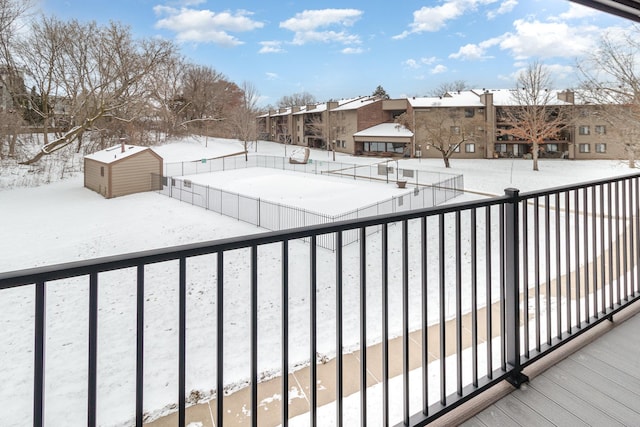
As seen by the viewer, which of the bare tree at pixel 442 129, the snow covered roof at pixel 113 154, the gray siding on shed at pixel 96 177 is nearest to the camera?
the gray siding on shed at pixel 96 177

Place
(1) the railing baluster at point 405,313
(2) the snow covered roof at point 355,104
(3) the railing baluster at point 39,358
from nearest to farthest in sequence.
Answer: (3) the railing baluster at point 39,358, (1) the railing baluster at point 405,313, (2) the snow covered roof at point 355,104

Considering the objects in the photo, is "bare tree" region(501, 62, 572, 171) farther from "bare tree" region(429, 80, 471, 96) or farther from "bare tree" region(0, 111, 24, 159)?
"bare tree" region(0, 111, 24, 159)

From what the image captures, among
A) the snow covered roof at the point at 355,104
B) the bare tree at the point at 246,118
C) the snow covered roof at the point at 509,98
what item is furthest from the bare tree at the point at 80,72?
the snow covered roof at the point at 509,98

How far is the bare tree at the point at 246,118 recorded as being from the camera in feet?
81.1

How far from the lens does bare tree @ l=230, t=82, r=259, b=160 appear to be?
973 inches

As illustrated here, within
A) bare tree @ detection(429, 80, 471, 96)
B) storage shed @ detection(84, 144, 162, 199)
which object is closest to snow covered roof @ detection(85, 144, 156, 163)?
storage shed @ detection(84, 144, 162, 199)

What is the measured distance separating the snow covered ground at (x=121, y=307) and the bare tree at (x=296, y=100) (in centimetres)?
2422

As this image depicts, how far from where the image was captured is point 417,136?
22.4 metres

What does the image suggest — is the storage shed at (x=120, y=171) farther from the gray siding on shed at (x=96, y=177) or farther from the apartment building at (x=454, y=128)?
the apartment building at (x=454, y=128)

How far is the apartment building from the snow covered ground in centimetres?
1343

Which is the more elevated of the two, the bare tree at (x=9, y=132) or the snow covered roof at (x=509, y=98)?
the snow covered roof at (x=509, y=98)

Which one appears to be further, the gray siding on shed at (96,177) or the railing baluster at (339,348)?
the gray siding on shed at (96,177)

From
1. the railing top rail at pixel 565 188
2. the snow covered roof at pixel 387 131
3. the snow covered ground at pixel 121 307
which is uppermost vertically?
the snow covered roof at pixel 387 131

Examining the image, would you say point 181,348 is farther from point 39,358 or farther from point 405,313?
point 405,313
